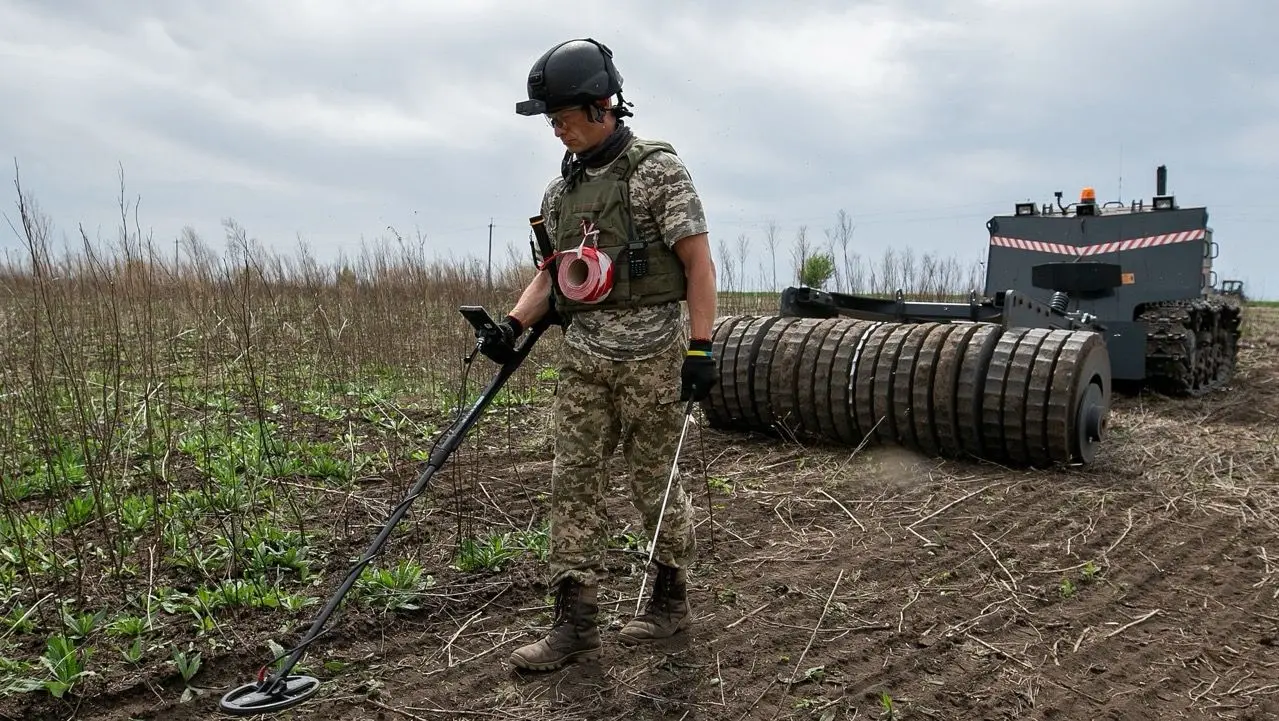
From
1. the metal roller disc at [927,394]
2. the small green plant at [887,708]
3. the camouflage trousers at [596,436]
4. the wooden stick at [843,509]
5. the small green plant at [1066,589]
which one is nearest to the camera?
the small green plant at [887,708]

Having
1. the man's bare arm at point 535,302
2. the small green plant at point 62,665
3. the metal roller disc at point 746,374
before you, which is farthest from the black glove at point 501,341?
the metal roller disc at point 746,374

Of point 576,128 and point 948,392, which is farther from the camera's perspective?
point 948,392

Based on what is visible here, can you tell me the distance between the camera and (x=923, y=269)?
52.6 feet

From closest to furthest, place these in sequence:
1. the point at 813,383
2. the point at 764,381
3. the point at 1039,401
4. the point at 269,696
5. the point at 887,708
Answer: the point at 269,696 → the point at 887,708 → the point at 1039,401 → the point at 813,383 → the point at 764,381

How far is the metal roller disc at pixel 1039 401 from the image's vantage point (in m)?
5.50

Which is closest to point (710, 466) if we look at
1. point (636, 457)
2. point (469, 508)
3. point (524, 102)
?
point (469, 508)

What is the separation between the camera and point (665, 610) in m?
3.43

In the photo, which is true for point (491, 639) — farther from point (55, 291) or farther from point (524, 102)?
point (55, 291)

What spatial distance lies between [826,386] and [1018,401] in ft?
3.69

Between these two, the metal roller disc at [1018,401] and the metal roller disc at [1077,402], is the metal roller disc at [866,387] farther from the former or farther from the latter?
the metal roller disc at [1077,402]

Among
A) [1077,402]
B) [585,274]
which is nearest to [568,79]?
[585,274]

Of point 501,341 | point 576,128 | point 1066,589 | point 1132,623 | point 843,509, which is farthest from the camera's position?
point 843,509

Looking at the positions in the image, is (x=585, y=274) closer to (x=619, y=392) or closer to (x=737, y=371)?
(x=619, y=392)

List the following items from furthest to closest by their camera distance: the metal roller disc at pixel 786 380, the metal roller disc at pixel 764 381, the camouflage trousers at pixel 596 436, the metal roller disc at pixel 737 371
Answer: the metal roller disc at pixel 737 371 < the metal roller disc at pixel 764 381 < the metal roller disc at pixel 786 380 < the camouflage trousers at pixel 596 436
